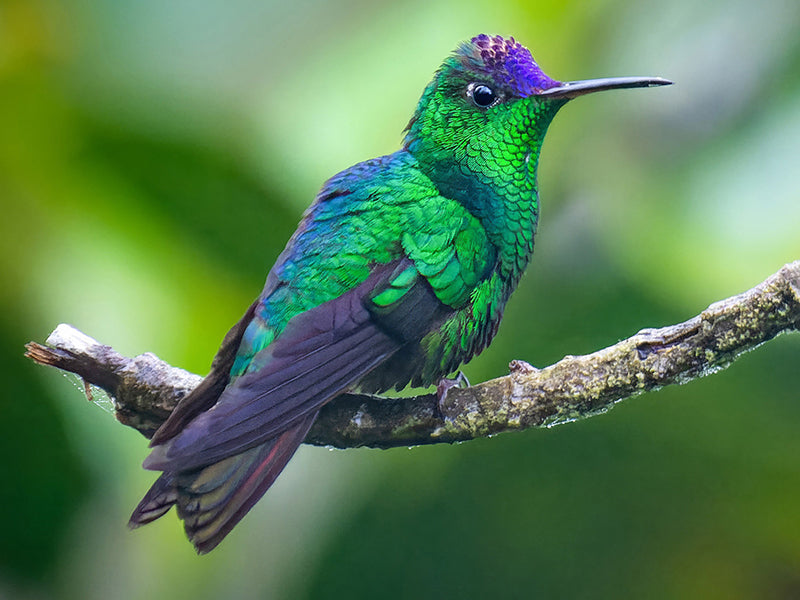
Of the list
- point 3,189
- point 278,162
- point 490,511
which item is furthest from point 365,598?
point 3,189

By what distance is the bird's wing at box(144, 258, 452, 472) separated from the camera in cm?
122

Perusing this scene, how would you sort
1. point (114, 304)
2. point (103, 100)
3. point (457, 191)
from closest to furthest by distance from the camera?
point (457, 191) → point (114, 304) → point (103, 100)

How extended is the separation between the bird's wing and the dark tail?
0.16 ft

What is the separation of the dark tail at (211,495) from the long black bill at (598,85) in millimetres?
807

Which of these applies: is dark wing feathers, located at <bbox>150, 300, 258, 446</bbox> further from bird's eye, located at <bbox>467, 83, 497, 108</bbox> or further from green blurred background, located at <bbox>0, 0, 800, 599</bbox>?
green blurred background, located at <bbox>0, 0, 800, 599</bbox>

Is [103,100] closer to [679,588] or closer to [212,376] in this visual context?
[212,376]

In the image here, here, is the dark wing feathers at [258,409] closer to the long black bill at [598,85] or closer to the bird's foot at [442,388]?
the bird's foot at [442,388]

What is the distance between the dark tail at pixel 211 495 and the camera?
125 cm

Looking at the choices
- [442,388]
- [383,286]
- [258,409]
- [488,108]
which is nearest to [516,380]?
[442,388]

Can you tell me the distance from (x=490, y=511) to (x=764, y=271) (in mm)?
954

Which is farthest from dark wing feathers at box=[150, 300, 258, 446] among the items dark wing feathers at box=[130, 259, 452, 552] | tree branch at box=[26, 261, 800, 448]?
tree branch at box=[26, 261, 800, 448]

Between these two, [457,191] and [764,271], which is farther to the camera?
[764,271]

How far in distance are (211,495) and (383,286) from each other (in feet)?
1.49

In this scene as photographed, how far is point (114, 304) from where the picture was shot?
8.23ft
